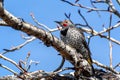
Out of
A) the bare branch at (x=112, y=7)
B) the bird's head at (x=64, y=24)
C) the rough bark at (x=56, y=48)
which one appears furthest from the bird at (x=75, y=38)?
the bare branch at (x=112, y=7)

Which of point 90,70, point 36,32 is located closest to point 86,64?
point 90,70

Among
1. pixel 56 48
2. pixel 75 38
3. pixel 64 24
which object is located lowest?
pixel 56 48

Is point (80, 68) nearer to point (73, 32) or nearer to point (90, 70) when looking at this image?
point (90, 70)

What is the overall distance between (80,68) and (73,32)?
5.27 ft

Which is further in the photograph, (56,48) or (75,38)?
(75,38)

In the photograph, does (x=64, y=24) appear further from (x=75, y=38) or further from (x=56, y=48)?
(x=56, y=48)

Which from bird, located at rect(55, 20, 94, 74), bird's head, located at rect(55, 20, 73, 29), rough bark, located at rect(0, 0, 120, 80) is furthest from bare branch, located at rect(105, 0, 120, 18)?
bird's head, located at rect(55, 20, 73, 29)

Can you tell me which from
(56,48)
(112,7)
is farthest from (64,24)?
(56,48)

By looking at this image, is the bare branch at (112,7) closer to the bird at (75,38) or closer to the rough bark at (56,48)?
the rough bark at (56,48)

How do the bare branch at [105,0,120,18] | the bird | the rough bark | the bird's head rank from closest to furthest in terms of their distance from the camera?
1. the rough bark
2. the bare branch at [105,0,120,18]
3. the bird
4. the bird's head

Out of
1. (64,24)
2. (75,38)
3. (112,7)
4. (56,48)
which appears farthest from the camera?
(64,24)

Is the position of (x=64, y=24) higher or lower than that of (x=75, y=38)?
higher

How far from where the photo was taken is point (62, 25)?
763 centimetres

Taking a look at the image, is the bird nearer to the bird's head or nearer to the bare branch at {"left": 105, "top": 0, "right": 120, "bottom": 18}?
the bird's head
